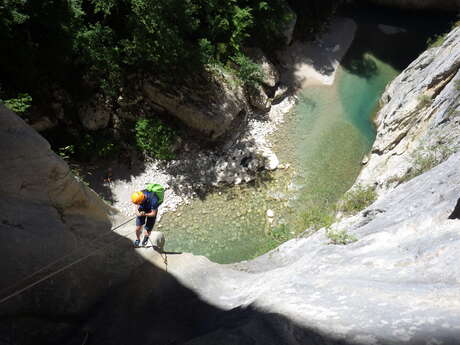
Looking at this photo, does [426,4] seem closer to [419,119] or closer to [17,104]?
[419,119]

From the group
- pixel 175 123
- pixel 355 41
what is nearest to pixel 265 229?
pixel 175 123

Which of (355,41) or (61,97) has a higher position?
(355,41)

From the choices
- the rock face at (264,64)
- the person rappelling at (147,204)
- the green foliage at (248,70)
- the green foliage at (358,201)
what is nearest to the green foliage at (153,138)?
the green foliage at (248,70)

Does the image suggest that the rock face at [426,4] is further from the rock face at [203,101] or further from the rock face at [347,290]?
the rock face at [347,290]

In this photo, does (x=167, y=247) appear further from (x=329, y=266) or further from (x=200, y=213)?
(x=329, y=266)

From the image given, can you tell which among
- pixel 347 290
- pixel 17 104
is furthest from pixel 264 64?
pixel 347 290

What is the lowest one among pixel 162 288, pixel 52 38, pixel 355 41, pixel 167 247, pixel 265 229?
pixel 162 288
